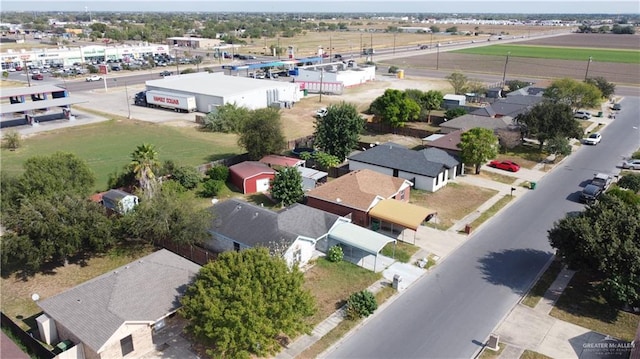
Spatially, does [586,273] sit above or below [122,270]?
below

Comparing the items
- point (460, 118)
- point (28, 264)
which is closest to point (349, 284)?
point (28, 264)

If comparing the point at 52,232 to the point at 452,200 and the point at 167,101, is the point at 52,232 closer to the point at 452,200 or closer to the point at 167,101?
the point at 452,200

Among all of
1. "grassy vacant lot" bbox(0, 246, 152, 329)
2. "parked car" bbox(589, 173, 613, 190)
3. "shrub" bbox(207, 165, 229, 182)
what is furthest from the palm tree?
"parked car" bbox(589, 173, 613, 190)

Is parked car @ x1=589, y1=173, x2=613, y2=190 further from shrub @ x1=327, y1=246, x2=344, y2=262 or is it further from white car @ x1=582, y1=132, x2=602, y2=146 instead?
shrub @ x1=327, y1=246, x2=344, y2=262

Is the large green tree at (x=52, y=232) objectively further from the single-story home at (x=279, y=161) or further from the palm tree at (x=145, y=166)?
the single-story home at (x=279, y=161)

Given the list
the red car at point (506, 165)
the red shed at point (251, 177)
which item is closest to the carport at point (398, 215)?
the red shed at point (251, 177)

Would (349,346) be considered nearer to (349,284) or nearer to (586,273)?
(349,284)
